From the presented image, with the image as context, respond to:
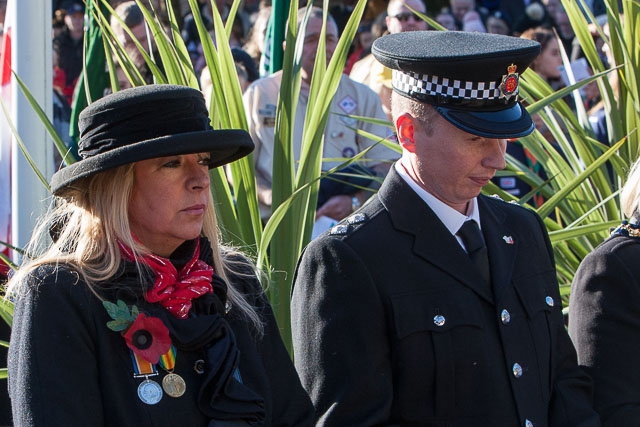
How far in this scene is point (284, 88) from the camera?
314cm

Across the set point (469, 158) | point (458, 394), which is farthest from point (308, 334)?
point (469, 158)

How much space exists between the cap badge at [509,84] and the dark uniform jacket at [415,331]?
32cm

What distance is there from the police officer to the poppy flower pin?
39 centimetres

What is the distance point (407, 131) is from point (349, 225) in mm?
262

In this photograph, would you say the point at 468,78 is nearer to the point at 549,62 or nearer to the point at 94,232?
the point at 94,232

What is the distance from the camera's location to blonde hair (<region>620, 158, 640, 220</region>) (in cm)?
286

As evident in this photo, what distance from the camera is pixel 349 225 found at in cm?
258

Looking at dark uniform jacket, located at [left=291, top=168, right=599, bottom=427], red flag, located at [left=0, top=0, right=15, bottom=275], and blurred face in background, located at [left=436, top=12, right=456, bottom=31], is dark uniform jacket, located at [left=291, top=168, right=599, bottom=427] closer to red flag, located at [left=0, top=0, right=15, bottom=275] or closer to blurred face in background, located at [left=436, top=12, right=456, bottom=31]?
red flag, located at [left=0, top=0, right=15, bottom=275]

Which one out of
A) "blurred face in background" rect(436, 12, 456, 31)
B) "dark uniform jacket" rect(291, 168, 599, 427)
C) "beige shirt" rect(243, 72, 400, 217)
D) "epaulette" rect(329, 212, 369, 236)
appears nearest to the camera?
"dark uniform jacket" rect(291, 168, 599, 427)

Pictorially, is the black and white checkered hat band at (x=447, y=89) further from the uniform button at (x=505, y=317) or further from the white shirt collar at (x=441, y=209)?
the uniform button at (x=505, y=317)

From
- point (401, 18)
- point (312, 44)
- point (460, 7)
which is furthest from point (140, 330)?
point (460, 7)

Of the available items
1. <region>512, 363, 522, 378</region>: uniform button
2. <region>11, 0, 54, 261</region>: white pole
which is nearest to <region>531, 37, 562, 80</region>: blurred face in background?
<region>11, 0, 54, 261</region>: white pole

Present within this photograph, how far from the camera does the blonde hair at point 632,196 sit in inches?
113

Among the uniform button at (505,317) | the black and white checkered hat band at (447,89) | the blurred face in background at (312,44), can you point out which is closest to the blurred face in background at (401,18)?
the blurred face in background at (312,44)
